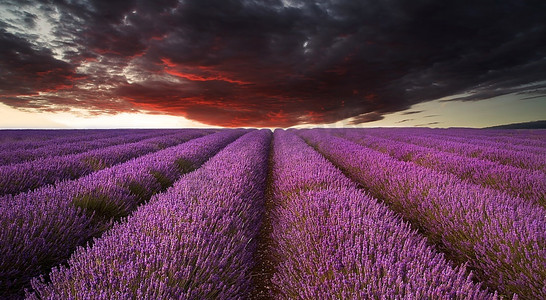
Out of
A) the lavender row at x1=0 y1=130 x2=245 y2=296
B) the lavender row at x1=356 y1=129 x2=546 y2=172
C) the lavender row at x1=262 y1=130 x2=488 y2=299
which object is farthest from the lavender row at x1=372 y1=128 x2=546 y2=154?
the lavender row at x1=0 y1=130 x2=245 y2=296

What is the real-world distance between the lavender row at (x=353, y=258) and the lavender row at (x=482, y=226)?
0.41 meters

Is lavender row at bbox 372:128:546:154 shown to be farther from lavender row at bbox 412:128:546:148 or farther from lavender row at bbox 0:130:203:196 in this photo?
lavender row at bbox 0:130:203:196

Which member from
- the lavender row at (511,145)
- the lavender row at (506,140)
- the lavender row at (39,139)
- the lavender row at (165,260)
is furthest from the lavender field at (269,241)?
the lavender row at (39,139)

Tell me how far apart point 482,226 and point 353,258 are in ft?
5.10

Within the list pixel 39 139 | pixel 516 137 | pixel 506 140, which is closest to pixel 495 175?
pixel 506 140

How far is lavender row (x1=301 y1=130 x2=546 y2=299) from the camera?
1.87 meters

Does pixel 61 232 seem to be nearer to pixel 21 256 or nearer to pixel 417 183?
pixel 21 256

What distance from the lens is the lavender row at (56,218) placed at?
194 cm

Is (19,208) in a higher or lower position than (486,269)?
higher

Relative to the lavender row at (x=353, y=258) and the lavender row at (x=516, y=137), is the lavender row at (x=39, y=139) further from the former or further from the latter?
the lavender row at (x=516, y=137)

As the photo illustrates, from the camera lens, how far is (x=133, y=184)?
3.61 metres

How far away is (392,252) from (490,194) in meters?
2.00

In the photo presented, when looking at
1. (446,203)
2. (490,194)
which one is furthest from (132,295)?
(490,194)

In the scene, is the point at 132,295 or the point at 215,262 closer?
the point at 132,295
